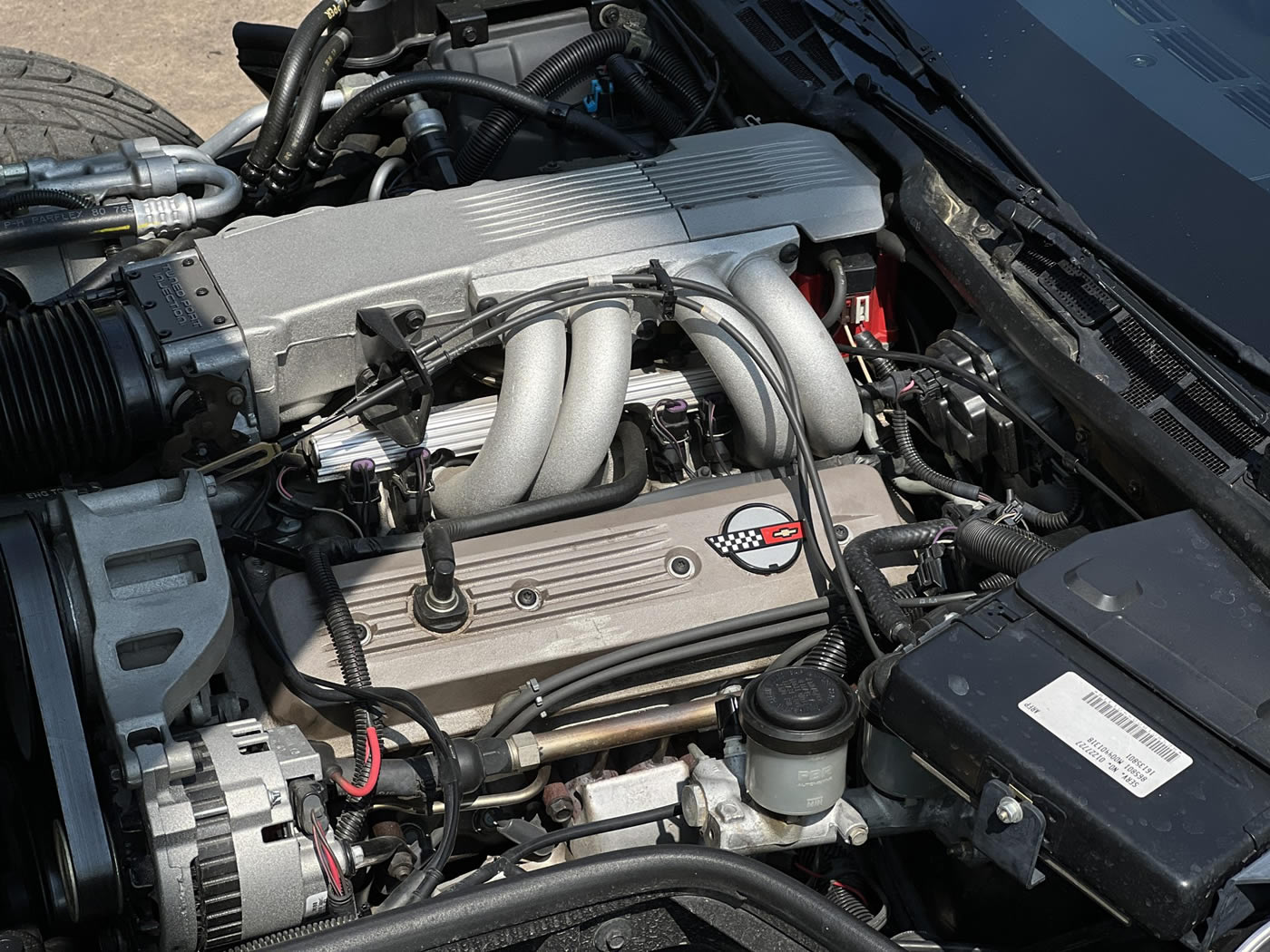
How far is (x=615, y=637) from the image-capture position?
6.84 ft

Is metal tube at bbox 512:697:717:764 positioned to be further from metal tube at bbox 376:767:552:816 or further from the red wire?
the red wire

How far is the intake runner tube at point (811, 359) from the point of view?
229 cm

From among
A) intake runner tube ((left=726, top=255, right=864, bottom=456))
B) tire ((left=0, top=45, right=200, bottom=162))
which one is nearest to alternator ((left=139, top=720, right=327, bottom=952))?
intake runner tube ((left=726, top=255, right=864, bottom=456))

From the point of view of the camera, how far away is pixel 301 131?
2.80m

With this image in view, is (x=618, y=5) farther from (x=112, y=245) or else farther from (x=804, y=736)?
(x=804, y=736)

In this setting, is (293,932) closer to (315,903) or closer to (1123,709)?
(315,903)

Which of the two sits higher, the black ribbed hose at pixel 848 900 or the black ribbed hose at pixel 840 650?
the black ribbed hose at pixel 840 650

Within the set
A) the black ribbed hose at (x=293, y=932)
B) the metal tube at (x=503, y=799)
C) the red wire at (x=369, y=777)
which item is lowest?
the metal tube at (x=503, y=799)

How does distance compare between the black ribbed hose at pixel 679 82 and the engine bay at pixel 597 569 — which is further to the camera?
the black ribbed hose at pixel 679 82

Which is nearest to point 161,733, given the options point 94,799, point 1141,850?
point 94,799

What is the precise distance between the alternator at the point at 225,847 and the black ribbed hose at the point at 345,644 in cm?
12

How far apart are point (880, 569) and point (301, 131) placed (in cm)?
146

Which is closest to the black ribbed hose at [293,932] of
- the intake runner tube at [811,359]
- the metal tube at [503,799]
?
the metal tube at [503,799]

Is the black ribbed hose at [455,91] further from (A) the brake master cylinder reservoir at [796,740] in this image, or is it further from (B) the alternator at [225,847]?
(B) the alternator at [225,847]
